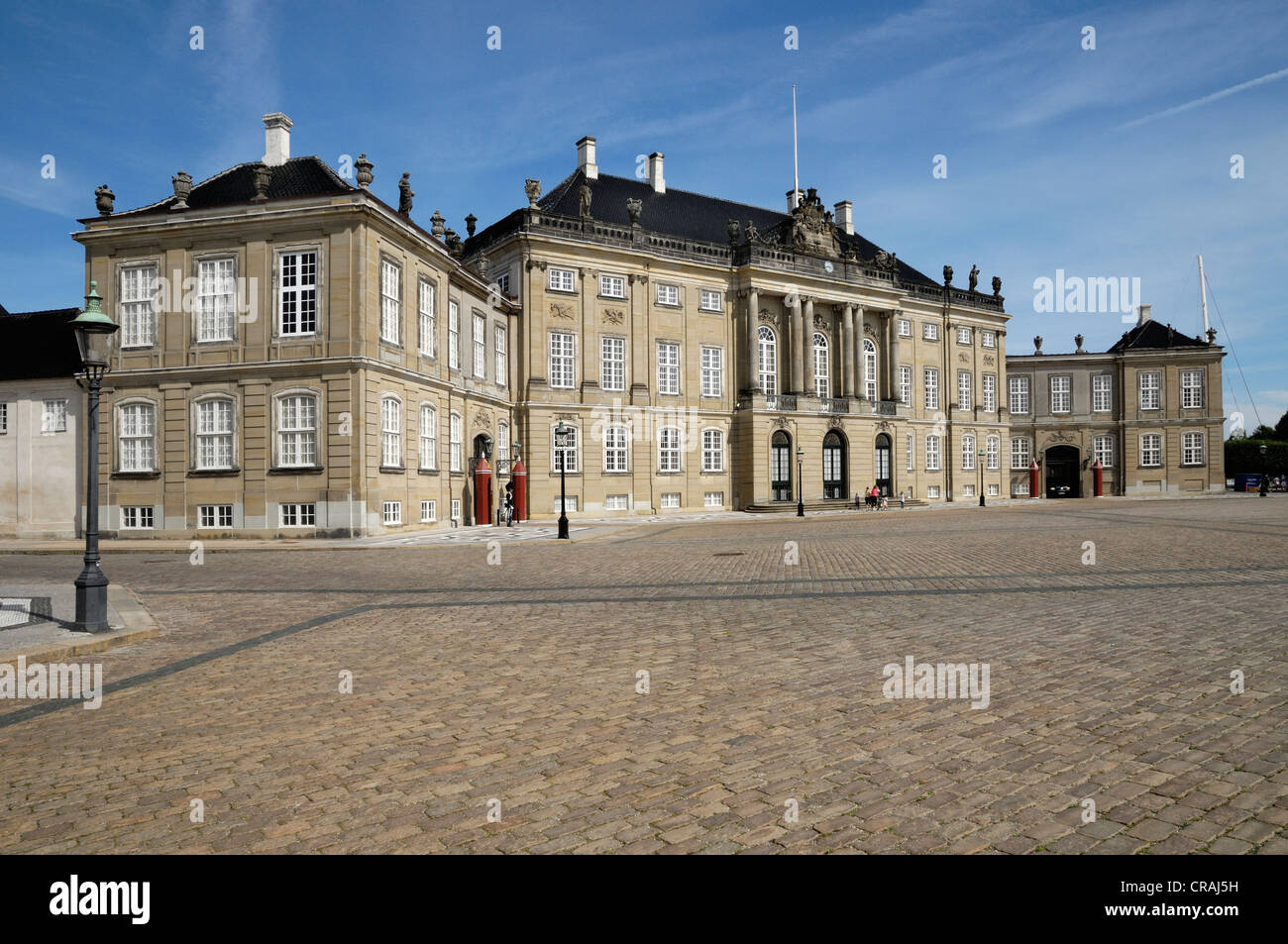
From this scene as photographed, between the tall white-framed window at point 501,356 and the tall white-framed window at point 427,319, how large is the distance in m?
7.32

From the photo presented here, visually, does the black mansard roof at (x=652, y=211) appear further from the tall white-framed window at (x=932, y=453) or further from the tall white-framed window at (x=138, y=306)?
the tall white-framed window at (x=138, y=306)

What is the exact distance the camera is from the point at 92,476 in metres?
10.8

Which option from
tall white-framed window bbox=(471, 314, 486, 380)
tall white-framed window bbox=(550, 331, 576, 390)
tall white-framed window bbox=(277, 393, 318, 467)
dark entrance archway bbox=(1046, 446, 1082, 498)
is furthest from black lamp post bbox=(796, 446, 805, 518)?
dark entrance archway bbox=(1046, 446, 1082, 498)

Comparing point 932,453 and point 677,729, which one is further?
point 932,453

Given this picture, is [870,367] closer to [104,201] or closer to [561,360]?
[561,360]

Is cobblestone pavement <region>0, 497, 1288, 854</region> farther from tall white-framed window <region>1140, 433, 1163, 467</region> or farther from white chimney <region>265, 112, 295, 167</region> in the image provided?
tall white-framed window <region>1140, 433, 1163, 467</region>

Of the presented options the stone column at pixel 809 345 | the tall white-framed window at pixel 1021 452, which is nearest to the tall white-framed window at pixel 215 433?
the stone column at pixel 809 345

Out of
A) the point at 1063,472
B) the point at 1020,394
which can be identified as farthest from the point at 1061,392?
the point at 1063,472

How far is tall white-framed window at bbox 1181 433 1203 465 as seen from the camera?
235 ft

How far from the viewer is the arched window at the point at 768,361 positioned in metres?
51.2

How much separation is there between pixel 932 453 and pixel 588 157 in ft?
111

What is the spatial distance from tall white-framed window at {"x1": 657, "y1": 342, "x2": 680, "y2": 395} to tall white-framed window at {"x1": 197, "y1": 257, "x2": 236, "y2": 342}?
963 inches
